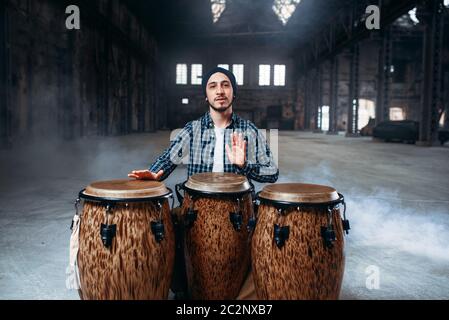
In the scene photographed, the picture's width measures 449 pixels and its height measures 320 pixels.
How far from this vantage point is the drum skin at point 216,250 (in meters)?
1.84

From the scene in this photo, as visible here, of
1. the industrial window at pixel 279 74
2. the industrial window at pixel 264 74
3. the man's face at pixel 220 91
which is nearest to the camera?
the man's face at pixel 220 91

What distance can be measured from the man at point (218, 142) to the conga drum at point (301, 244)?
2.13ft

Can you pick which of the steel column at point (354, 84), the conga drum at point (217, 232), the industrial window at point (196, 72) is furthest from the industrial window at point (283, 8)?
the conga drum at point (217, 232)

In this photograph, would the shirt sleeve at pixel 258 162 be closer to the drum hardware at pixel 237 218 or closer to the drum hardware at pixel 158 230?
the drum hardware at pixel 237 218

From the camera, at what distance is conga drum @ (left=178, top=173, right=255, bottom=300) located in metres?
1.84

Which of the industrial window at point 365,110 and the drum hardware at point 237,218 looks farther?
the industrial window at point 365,110

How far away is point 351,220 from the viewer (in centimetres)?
384

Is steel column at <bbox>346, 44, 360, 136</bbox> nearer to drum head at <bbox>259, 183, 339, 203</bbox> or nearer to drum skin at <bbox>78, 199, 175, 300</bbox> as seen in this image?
drum head at <bbox>259, 183, 339, 203</bbox>

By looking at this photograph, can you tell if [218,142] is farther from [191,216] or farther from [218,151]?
[191,216]

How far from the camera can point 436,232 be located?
11.5 ft

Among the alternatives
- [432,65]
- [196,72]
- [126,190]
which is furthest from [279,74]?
[126,190]
